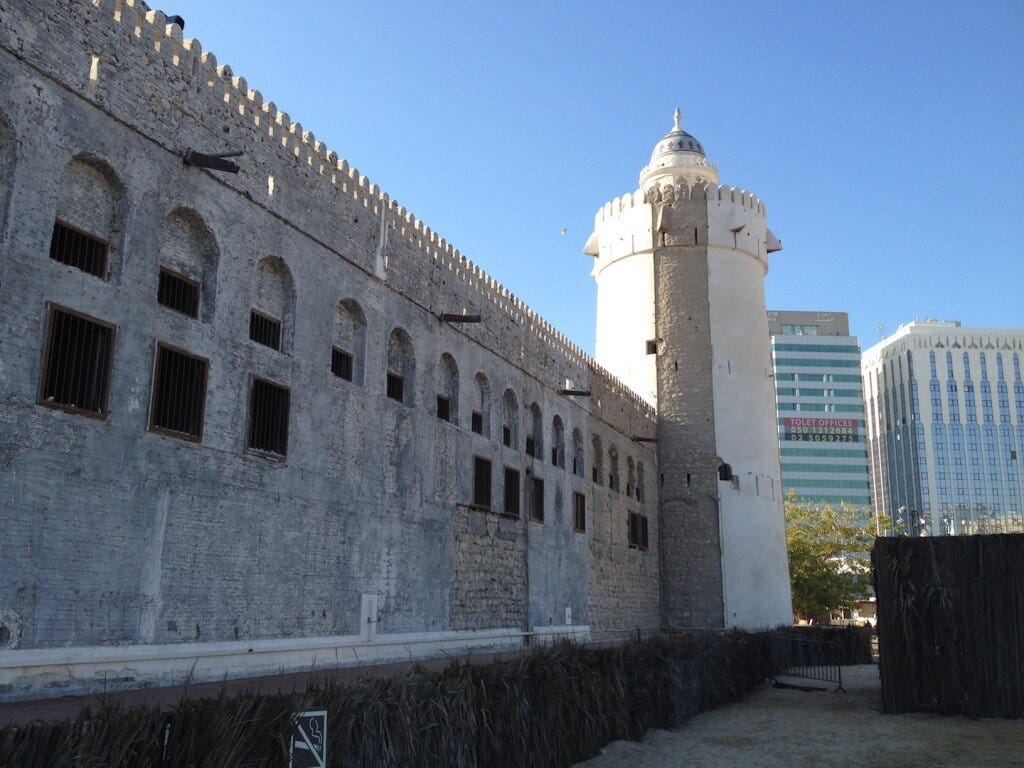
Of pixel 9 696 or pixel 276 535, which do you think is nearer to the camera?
pixel 9 696

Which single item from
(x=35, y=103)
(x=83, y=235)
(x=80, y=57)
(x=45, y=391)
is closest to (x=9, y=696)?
(x=45, y=391)

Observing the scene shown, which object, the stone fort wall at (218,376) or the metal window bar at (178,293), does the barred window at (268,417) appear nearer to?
the stone fort wall at (218,376)

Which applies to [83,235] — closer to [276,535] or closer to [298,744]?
[276,535]

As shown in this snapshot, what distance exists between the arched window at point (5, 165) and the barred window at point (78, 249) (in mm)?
613

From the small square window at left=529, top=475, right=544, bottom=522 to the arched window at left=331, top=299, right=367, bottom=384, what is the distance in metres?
7.18

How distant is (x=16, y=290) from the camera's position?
373 inches

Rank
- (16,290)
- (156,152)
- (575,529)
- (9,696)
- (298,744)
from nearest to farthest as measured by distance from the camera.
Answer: (298,744) → (9,696) → (16,290) → (156,152) → (575,529)

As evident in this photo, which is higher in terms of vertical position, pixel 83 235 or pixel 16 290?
pixel 83 235

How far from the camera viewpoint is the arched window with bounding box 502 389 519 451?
20.8 metres

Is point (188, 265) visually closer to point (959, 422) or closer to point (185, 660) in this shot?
point (185, 660)

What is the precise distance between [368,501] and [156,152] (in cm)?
623

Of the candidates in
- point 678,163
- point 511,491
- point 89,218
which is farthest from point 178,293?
point 678,163

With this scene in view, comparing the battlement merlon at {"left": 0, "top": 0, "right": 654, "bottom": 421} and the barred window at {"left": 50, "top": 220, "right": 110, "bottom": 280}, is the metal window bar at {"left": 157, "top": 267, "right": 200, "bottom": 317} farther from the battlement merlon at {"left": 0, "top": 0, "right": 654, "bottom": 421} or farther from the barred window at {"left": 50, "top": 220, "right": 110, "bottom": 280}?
the battlement merlon at {"left": 0, "top": 0, "right": 654, "bottom": 421}

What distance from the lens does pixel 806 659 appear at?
2231cm
